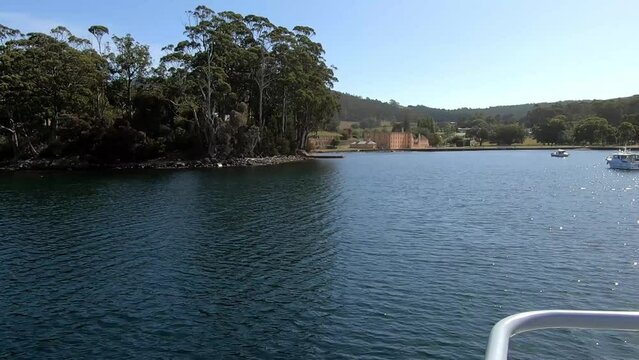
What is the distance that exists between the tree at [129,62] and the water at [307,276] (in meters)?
56.0

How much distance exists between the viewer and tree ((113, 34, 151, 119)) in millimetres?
91750

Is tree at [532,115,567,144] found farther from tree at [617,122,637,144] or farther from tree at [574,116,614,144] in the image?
tree at [617,122,637,144]

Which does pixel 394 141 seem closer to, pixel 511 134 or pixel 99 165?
pixel 511 134

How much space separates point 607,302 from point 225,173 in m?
59.0

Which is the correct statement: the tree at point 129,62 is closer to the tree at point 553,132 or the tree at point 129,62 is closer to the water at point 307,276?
the water at point 307,276

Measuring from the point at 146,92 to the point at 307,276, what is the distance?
261ft

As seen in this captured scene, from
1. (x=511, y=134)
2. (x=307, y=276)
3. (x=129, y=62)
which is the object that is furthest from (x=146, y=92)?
(x=511, y=134)

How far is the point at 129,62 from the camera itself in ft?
304

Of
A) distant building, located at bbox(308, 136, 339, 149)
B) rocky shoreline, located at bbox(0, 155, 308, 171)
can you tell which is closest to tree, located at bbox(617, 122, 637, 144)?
distant building, located at bbox(308, 136, 339, 149)

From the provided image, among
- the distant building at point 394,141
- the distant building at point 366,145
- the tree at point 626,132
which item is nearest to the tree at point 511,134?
Answer: the distant building at point 394,141

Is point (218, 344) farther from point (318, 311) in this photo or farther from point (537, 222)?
point (537, 222)

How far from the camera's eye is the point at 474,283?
62.3 feet

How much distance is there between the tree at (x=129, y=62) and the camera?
91750 mm

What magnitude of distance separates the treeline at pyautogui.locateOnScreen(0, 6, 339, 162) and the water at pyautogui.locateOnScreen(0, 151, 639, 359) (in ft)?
145
